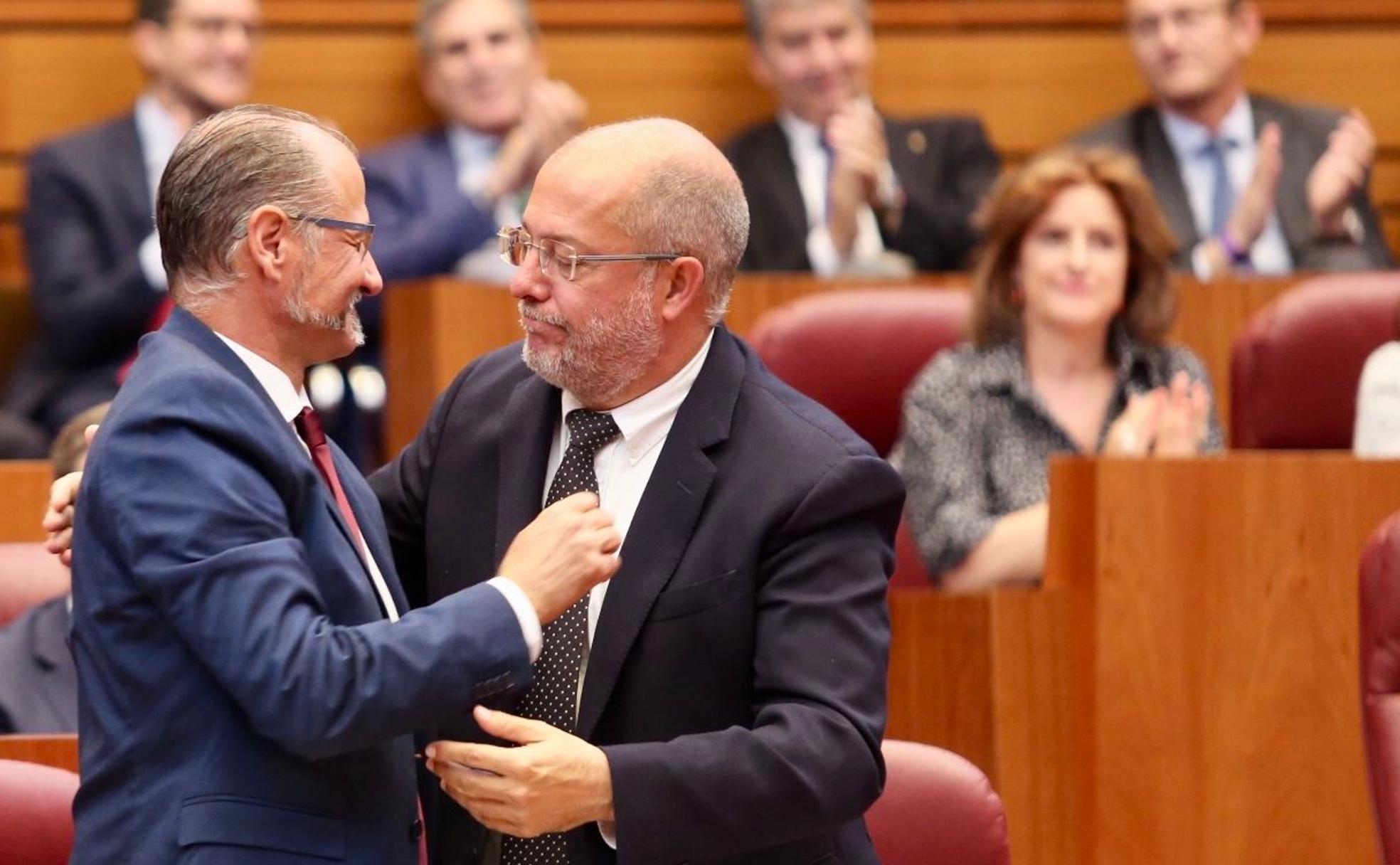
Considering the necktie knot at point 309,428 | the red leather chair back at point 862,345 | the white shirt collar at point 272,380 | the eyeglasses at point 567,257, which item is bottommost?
the red leather chair back at point 862,345

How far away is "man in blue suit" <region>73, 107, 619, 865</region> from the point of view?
58.9 inches

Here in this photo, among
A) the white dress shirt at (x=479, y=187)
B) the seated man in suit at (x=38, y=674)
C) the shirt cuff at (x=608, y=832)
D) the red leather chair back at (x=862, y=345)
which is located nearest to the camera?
the shirt cuff at (x=608, y=832)

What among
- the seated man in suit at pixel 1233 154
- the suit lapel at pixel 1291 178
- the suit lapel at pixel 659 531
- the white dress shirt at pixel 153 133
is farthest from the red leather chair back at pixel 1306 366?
the white dress shirt at pixel 153 133

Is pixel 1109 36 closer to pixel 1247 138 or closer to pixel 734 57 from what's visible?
pixel 1247 138

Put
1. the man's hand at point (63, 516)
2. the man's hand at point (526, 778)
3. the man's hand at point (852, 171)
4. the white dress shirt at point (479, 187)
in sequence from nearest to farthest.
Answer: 1. the man's hand at point (526, 778)
2. the man's hand at point (63, 516)
3. the white dress shirt at point (479, 187)
4. the man's hand at point (852, 171)

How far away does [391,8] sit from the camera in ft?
→ 14.3

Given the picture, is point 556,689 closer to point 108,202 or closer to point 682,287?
point 682,287

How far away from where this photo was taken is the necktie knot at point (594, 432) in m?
1.88

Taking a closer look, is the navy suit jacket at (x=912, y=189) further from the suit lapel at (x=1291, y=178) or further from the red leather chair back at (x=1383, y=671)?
the red leather chair back at (x=1383, y=671)

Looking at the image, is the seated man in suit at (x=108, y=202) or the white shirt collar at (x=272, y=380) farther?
the seated man in suit at (x=108, y=202)

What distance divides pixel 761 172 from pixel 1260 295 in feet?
3.30

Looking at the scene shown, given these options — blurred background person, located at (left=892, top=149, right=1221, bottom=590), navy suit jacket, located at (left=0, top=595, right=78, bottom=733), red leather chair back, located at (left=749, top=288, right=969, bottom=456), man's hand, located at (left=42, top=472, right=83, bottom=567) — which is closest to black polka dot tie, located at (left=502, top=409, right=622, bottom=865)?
man's hand, located at (left=42, top=472, right=83, bottom=567)

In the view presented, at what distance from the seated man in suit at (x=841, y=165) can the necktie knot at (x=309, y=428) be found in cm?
214

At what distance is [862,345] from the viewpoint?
3.14 meters
